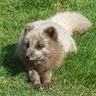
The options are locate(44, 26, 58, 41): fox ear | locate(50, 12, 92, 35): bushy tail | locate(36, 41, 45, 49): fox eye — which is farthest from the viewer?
locate(50, 12, 92, 35): bushy tail

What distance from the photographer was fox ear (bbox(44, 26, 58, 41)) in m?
4.46

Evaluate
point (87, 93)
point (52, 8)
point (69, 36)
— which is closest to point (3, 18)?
point (52, 8)

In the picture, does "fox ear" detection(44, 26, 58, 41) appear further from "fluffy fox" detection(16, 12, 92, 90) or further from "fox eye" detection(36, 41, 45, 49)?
"fox eye" detection(36, 41, 45, 49)

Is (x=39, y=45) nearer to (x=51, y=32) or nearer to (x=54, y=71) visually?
(x=51, y=32)

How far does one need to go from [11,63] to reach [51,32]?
2.98ft

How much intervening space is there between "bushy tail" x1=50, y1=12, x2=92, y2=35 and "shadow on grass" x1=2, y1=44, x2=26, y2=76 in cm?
115

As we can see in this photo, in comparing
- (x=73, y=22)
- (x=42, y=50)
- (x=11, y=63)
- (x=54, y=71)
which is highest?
(x=73, y=22)

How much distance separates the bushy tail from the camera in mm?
5735

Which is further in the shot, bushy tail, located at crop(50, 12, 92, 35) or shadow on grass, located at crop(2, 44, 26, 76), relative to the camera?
bushy tail, located at crop(50, 12, 92, 35)

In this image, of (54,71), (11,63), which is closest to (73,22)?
(54,71)

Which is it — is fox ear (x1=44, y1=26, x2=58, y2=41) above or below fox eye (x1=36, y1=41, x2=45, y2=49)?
above

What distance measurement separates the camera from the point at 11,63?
4.88 metres

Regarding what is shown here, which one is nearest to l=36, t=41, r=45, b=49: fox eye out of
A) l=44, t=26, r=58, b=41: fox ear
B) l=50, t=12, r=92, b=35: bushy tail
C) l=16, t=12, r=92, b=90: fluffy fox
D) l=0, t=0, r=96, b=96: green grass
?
l=16, t=12, r=92, b=90: fluffy fox

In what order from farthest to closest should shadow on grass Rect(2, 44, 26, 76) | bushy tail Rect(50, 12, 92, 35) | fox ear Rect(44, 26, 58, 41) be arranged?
bushy tail Rect(50, 12, 92, 35) < shadow on grass Rect(2, 44, 26, 76) < fox ear Rect(44, 26, 58, 41)
